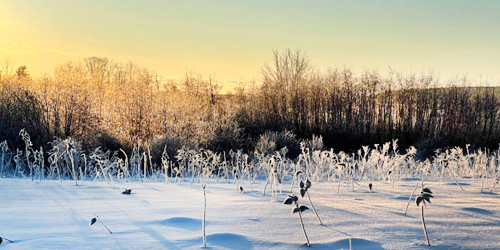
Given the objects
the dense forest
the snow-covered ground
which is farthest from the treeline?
the snow-covered ground

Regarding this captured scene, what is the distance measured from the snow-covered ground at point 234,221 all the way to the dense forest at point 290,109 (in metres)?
13.3

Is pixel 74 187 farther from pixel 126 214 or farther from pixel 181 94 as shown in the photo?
pixel 181 94

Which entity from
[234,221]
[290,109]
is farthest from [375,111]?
[234,221]

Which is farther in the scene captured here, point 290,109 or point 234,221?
point 290,109

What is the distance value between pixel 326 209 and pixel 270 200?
65 centimetres

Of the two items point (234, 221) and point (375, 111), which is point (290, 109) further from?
point (234, 221)

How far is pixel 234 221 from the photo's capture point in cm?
310

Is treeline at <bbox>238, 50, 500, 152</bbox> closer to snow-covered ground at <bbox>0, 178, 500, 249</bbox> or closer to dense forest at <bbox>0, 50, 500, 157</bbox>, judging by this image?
dense forest at <bbox>0, 50, 500, 157</bbox>

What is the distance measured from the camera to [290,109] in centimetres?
2362

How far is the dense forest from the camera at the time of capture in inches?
740

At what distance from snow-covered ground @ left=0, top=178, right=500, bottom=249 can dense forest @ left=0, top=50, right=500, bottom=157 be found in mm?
13324

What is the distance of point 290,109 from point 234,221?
20.7m

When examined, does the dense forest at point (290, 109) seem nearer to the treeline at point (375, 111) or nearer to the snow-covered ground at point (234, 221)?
the treeline at point (375, 111)

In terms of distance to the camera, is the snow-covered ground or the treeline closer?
the snow-covered ground
